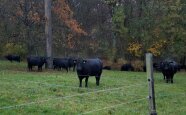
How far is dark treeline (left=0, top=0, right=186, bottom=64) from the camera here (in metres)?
34.2

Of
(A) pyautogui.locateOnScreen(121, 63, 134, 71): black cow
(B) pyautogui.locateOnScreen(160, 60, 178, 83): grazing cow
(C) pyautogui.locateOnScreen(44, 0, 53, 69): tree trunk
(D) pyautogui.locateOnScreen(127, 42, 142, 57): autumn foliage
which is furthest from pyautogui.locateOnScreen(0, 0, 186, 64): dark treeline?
(B) pyautogui.locateOnScreen(160, 60, 178, 83): grazing cow

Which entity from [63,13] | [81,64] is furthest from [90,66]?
[63,13]

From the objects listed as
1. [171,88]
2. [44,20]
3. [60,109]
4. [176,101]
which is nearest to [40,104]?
[60,109]

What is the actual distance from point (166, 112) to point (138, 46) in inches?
1212

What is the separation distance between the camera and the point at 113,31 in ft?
157

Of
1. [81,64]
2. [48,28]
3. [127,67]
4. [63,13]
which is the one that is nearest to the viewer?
[81,64]

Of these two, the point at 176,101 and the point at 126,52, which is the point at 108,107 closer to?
the point at 176,101

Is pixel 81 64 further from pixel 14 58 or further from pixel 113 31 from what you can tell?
pixel 14 58

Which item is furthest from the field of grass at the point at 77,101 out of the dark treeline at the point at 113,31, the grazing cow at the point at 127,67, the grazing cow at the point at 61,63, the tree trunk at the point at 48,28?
the grazing cow at the point at 127,67

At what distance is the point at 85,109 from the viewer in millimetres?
14367

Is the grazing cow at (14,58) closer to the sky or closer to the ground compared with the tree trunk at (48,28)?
closer to the ground

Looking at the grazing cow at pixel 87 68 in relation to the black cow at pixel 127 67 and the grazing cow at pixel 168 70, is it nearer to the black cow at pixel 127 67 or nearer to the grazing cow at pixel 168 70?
the grazing cow at pixel 168 70

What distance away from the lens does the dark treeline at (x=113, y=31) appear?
34.2 m

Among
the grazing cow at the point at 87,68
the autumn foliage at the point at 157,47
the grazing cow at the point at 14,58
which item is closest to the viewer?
the grazing cow at the point at 87,68
